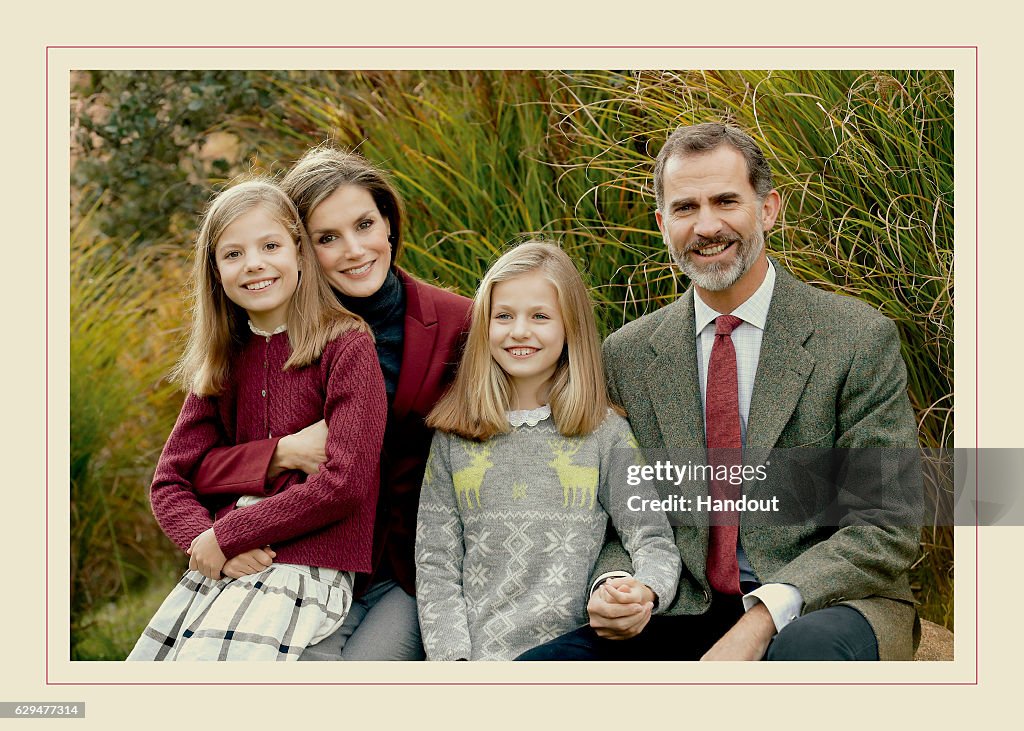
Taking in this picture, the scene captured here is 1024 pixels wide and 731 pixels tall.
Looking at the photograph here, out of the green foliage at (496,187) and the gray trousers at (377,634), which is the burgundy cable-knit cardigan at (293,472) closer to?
the gray trousers at (377,634)

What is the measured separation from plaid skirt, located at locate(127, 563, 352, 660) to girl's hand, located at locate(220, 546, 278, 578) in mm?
18

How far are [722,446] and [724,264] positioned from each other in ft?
1.55

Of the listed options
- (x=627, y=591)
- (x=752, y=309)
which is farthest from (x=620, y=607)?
(x=752, y=309)

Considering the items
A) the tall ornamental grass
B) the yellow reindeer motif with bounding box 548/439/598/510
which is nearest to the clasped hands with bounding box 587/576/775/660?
the yellow reindeer motif with bounding box 548/439/598/510

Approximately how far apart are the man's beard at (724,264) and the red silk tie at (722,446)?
0.62ft

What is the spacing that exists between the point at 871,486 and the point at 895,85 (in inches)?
48.3

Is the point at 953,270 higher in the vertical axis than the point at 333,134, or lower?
lower

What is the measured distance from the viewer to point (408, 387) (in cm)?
293

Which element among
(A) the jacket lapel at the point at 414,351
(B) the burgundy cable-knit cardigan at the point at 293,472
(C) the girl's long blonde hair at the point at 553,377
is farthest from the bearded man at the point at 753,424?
(B) the burgundy cable-knit cardigan at the point at 293,472

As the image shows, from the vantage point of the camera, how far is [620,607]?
103 inches

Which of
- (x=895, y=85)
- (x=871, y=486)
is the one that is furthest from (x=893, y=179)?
(x=871, y=486)

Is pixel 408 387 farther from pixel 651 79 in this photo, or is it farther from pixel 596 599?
pixel 651 79

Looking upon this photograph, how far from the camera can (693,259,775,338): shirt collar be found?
2.85 m

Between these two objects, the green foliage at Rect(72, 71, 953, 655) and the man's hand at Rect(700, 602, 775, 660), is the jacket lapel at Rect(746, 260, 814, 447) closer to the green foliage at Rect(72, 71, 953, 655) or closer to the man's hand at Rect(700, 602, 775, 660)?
the man's hand at Rect(700, 602, 775, 660)
